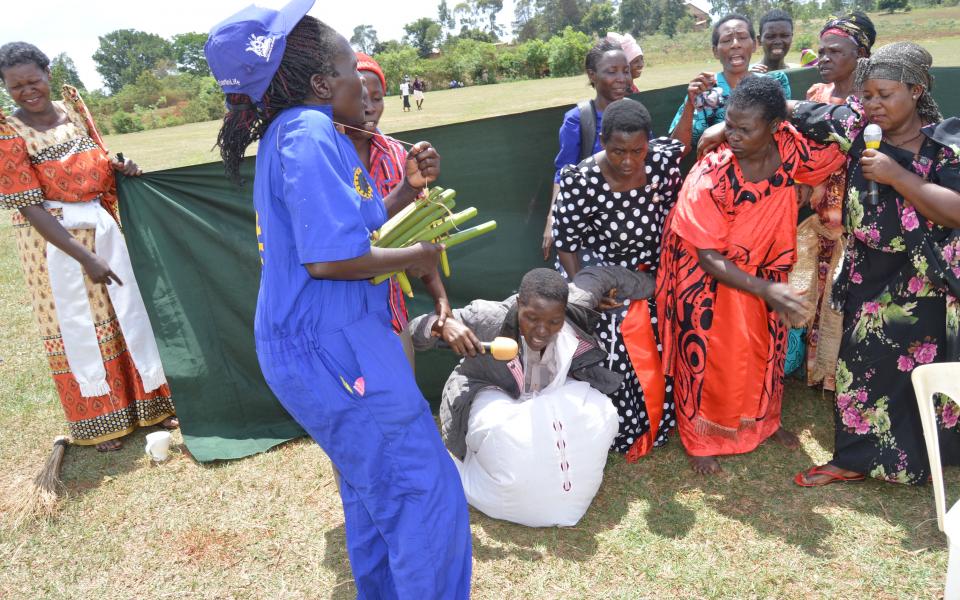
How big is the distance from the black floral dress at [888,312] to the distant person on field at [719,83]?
2.07 feet

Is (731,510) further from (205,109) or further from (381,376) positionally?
(205,109)

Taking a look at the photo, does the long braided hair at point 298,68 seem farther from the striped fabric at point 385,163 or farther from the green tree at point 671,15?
the green tree at point 671,15

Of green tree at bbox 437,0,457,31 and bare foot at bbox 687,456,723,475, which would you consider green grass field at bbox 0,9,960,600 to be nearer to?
bare foot at bbox 687,456,723,475

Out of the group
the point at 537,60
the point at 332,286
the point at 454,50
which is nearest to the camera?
the point at 332,286

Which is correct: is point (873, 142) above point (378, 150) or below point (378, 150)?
below

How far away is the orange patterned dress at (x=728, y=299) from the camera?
3123mm

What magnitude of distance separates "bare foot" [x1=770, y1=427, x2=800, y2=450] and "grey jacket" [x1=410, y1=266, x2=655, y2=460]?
1.00 meters

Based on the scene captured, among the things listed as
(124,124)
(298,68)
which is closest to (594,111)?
(298,68)

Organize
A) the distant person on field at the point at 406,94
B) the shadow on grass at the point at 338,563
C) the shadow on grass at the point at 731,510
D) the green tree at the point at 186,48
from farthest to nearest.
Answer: the green tree at the point at 186,48 < the distant person on field at the point at 406,94 < the shadow on grass at the point at 731,510 < the shadow on grass at the point at 338,563

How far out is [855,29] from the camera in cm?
385

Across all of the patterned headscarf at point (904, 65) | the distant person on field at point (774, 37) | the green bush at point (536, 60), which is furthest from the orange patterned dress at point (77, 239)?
the green bush at point (536, 60)

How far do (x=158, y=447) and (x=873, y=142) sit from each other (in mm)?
3899

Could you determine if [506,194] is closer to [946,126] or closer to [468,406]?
[468,406]

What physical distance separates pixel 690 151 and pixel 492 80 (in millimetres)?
46057
